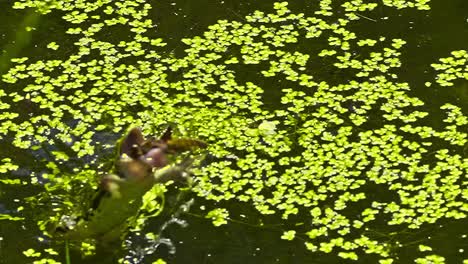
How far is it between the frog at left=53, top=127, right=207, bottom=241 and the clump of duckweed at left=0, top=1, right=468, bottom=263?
12cm

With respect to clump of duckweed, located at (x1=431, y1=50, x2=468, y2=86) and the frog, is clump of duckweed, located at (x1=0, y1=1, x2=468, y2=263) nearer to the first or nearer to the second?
clump of duckweed, located at (x1=431, y1=50, x2=468, y2=86)

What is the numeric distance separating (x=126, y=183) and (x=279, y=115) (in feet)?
2.32

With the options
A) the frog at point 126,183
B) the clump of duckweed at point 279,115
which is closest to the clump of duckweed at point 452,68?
the clump of duckweed at point 279,115

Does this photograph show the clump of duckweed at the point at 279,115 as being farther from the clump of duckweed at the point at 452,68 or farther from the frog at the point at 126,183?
the frog at the point at 126,183

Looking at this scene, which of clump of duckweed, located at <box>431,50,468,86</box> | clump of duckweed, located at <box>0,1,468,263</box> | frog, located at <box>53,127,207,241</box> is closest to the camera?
frog, located at <box>53,127,207,241</box>

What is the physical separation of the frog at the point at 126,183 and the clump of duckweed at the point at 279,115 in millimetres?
125

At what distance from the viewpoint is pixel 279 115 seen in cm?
293

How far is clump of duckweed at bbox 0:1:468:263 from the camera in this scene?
8.62 ft

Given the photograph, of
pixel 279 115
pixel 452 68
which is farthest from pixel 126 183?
pixel 452 68

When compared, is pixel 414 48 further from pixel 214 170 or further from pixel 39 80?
pixel 39 80

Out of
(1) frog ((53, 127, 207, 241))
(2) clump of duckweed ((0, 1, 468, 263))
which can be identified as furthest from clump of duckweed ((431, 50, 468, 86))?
(1) frog ((53, 127, 207, 241))

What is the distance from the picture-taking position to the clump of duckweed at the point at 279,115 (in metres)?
2.63

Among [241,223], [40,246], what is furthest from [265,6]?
[40,246]

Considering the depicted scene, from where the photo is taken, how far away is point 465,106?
2967 mm
